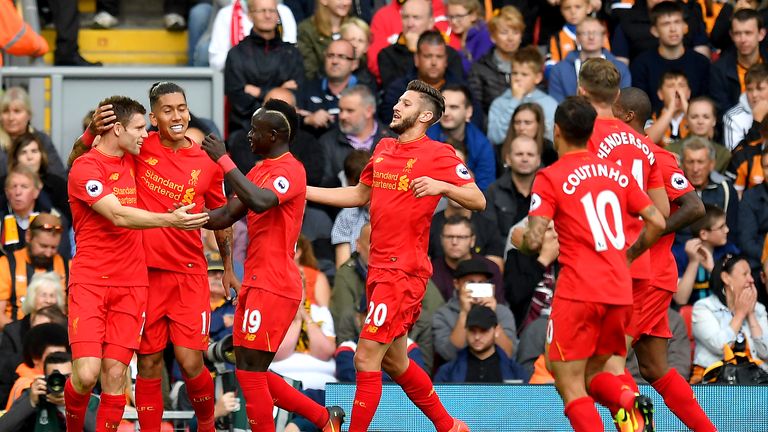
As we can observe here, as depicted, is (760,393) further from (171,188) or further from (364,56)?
(364,56)

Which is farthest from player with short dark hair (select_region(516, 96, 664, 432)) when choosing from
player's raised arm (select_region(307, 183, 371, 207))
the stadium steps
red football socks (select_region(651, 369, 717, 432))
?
the stadium steps

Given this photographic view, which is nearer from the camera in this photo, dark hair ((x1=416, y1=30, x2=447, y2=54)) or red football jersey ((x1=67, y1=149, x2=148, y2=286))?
red football jersey ((x1=67, y1=149, x2=148, y2=286))

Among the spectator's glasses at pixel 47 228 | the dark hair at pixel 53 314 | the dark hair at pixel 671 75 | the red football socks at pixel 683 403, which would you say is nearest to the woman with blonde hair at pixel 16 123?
the spectator's glasses at pixel 47 228

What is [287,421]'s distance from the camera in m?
11.9

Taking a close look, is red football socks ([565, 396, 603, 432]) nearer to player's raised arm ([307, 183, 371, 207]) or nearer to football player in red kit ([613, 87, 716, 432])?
football player in red kit ([613, 87, 716, 432])

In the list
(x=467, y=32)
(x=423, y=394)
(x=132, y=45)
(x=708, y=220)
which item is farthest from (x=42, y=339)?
(x=467, y=32)

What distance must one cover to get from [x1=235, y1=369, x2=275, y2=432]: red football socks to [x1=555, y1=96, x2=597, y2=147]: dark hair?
2511mm

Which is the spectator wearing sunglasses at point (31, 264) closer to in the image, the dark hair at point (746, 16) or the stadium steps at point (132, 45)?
the stadium steps at point (132, 45)

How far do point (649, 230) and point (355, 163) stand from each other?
4.70 m

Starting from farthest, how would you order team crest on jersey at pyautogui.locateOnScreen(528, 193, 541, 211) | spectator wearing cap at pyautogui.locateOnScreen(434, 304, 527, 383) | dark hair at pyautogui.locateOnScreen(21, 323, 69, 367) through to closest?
1. spectator wearing cap at pyautogui.locateOnScreen(434, 304, 527, 383)
2. dark hair at pyautogui.locateOnScreen(21, 323, 69, 367)
3. team crest on jersey at pyautogui.locateOnScreen(528, 193, 541, 211)

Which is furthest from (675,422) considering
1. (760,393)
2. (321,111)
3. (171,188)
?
(321,111)

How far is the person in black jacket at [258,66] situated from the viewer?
51.4 feet

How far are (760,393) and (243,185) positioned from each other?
4322 millimetres

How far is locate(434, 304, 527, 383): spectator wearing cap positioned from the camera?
13.0m
